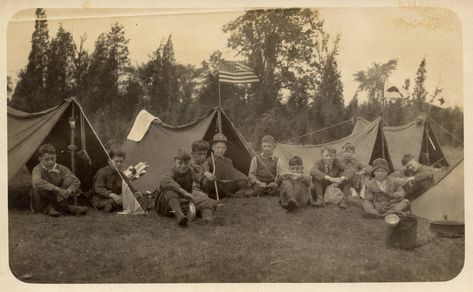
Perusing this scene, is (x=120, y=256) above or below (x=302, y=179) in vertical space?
below

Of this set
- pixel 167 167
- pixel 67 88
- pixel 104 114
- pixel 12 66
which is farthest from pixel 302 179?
pixel 12 66

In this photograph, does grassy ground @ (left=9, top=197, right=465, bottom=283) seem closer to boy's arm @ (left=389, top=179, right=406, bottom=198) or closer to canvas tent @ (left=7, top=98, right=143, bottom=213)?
boy's arm @ (left=389, top=179, right=406, bottom=198)

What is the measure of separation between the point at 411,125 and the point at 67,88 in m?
3.33

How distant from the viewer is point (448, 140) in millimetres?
5414

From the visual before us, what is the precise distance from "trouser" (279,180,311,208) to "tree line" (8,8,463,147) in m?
0.43

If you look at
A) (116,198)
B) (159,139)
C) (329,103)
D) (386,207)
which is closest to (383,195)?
(386,207)

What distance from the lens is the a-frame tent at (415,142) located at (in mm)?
5457

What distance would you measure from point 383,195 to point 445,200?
1.89ft

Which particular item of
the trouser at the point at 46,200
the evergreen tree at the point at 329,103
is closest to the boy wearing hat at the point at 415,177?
the evergreen tree at the point at 329,103

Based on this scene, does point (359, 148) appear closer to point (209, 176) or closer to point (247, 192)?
point (247, 192)

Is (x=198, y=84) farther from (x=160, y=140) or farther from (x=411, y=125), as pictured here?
(x=411, y=125)

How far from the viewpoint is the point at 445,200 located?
5.39 metres

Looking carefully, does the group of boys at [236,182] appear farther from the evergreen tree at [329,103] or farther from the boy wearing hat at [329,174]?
the evergreen tree at [329,103]

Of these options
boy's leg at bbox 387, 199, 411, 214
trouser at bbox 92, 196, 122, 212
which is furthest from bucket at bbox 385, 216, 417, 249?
trouser at bbox 92, 196, 122, 212
